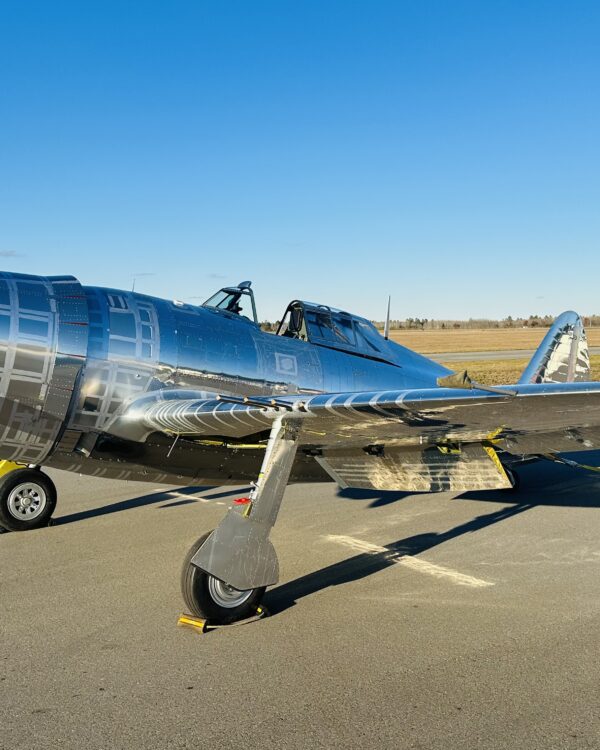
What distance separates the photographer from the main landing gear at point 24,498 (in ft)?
22.4

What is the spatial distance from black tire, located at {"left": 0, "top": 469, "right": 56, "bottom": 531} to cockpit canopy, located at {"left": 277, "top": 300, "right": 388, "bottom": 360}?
2863mm

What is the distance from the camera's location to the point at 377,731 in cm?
312

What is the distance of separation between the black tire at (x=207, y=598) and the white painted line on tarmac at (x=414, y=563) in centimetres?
159

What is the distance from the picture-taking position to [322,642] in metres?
4.17

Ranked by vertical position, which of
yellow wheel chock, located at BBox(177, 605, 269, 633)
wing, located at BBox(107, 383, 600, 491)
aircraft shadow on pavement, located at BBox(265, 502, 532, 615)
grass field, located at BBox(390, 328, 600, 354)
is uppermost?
grass field, located at BBox(390, 328, 600, 354)

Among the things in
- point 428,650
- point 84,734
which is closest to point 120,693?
point 84,734

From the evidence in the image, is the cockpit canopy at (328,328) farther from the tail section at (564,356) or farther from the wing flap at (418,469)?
the tail section at (564,356)

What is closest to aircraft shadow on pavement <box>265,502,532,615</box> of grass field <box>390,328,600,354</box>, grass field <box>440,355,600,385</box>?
grass field <box>440,355,600,385</box>

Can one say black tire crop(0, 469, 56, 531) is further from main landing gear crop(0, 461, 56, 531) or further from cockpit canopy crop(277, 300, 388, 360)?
cockpit canopy crop(277, 300, 388, 360)

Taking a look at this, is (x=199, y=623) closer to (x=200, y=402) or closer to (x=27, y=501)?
(x=200, y=402)

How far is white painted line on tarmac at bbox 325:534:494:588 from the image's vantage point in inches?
209

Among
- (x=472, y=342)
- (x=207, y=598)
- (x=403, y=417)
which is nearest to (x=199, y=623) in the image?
(x=207, y=598)

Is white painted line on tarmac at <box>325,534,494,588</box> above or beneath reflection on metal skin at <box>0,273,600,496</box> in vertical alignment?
beneath

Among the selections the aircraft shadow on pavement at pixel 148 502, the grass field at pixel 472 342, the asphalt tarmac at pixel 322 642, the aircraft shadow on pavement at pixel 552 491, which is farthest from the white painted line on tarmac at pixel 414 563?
the grass field at pixel 472 342
